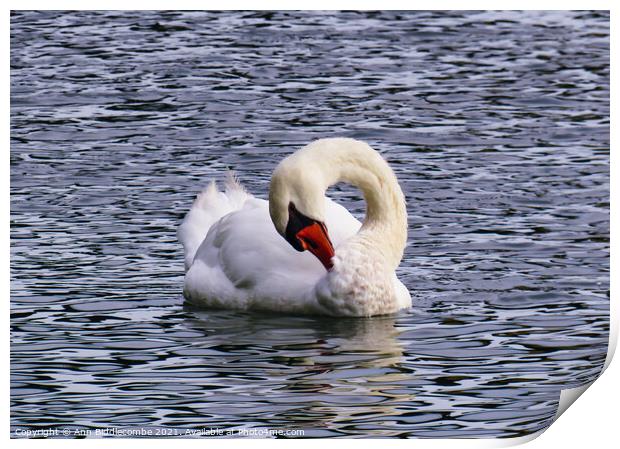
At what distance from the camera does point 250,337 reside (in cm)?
1218

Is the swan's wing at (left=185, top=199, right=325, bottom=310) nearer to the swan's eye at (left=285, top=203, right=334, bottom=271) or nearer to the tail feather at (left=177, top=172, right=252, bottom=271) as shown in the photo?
the swan's eye at (left=285, top=203, right=334, bottom=271)

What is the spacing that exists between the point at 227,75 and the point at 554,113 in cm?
179

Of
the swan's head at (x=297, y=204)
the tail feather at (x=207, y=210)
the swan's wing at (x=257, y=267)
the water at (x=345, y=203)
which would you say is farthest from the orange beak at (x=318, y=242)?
the tail feather at (x=207, y=210)

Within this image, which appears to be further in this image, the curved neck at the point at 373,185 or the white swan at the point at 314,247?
the curved neck at the point at 373,185

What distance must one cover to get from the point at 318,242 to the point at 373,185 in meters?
0.48

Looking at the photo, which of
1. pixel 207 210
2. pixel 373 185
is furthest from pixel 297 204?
pixel 207 210

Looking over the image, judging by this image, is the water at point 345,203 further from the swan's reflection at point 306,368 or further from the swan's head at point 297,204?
the swan's head at point 297,204

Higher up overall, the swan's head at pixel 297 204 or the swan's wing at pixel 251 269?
the swan's head at pixel 297 204

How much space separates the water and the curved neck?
323 mm

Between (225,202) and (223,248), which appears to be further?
(225,202)

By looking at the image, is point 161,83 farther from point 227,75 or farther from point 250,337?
point 250,337

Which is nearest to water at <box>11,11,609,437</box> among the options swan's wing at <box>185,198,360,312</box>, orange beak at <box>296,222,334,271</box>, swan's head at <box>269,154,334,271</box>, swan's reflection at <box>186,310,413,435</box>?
swan's reflection at <box>186,310,413,435</box>

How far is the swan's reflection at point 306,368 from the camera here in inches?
422
